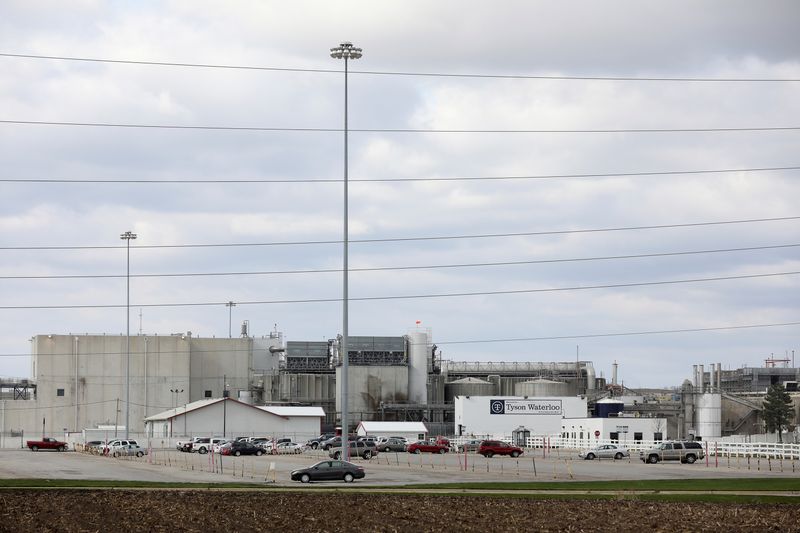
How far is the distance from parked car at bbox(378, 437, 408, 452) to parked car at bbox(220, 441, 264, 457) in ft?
40.6

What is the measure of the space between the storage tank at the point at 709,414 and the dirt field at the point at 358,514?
239 ft

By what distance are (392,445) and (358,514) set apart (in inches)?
2466

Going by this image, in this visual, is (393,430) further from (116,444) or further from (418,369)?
(116,444)

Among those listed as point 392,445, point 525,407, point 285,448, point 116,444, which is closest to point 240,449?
point 285,448

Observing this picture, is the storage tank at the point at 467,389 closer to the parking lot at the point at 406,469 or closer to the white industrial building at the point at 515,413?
the white industrial building at the point at 515,413

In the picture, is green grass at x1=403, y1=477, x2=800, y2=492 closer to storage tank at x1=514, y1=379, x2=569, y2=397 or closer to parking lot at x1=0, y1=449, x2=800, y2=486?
parking lot at x1=0, y1=449, x2=800, y2=486

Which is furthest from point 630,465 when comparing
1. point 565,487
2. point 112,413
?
point 112,413

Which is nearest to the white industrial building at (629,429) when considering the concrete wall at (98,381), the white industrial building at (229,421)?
the white industrial building at (229,421)

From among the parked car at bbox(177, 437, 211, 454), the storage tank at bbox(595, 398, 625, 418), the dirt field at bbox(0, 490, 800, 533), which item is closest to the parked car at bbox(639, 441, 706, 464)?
the dirt field at bbox(0, 490, 800, 533)

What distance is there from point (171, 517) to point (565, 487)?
867 inches

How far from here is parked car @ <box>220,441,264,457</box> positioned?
3580 inches

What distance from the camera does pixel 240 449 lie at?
91.1 meters

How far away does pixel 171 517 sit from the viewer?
3647cm

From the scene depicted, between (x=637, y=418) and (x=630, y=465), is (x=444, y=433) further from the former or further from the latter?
(x=630, y=465)
